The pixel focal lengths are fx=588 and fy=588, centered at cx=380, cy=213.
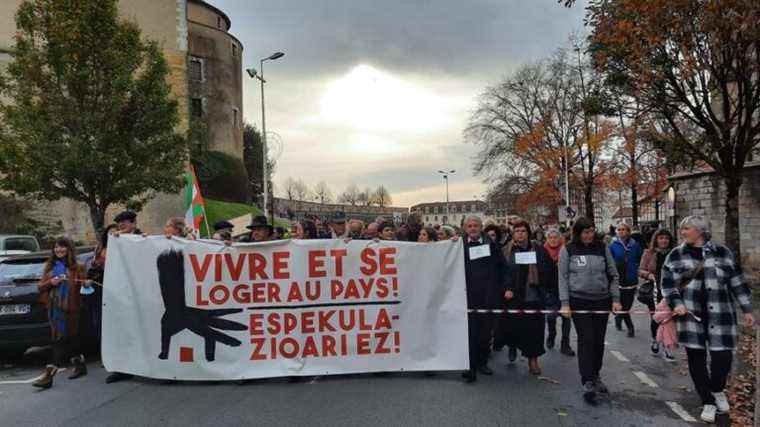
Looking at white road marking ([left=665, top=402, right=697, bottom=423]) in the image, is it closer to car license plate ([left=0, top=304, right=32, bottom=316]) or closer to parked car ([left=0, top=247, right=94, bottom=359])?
parked car ([left=0, top=247, right=94, bottom=359])

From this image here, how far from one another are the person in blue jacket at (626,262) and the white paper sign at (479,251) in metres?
3.66

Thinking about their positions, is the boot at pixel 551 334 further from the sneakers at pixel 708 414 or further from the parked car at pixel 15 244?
the parked car at pixel 15 244

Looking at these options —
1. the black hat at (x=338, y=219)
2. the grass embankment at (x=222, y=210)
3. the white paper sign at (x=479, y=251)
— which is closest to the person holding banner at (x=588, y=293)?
the white paper sign at (x=479, y=251)

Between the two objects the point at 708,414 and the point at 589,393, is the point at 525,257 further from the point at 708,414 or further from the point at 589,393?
the point at 708,414

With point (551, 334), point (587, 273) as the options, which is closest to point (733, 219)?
point (551, 334)

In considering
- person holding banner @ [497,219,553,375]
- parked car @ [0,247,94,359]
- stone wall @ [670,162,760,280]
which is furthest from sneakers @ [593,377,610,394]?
stone wall @ [670,162,760,280]

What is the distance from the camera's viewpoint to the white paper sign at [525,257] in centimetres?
720

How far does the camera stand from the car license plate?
24.6 ft

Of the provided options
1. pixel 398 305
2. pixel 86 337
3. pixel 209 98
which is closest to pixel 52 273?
pixel 86 337

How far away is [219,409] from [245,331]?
1.14m

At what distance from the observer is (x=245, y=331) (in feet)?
→ 21.7

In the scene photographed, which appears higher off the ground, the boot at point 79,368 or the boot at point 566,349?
the boot at point 79,368

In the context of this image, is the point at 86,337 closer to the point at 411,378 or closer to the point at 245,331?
the point at 245,331

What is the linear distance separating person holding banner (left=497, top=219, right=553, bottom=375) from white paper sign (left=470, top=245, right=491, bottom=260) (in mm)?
513
